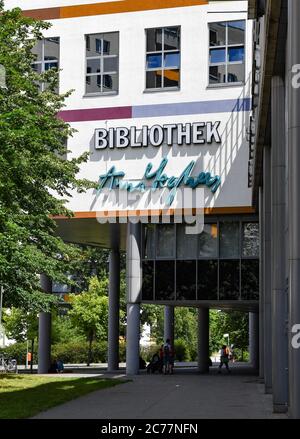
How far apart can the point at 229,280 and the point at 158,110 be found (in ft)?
26.3

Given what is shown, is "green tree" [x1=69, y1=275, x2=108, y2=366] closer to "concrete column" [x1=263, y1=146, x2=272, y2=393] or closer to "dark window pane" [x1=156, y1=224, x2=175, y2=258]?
"dark window pane" [x1=156, y1=224, x2=175, y2=258]

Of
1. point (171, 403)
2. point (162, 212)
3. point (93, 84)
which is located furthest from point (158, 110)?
point (171, 403)

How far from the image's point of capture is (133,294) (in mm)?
38281

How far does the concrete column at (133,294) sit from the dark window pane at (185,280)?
1697 mm

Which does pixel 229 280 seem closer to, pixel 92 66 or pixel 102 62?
pixel 102 62

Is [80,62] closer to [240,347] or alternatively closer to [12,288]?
[12,288]

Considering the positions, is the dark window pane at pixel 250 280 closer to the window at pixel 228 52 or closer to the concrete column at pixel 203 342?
the window at pixel 228 52

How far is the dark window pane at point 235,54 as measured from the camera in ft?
124

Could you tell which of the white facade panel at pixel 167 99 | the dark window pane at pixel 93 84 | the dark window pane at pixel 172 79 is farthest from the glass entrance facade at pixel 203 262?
the dark window pane at pixel 93 84

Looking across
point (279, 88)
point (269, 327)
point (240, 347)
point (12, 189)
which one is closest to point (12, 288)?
point (12, 189)

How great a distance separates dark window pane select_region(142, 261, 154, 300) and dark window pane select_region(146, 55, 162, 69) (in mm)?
8729

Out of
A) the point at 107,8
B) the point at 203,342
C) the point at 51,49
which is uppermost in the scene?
the point at 107,8

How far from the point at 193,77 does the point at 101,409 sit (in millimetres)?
21642

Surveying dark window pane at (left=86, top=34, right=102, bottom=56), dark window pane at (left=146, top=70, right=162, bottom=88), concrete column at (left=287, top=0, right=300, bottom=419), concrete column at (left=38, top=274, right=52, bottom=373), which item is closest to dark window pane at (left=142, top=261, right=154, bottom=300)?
concrete column at (left=38, top=274, right=52, bottom=373)
